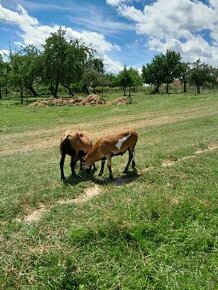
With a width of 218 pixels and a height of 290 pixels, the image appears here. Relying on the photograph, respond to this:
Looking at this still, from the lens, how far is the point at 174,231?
843 centimetres

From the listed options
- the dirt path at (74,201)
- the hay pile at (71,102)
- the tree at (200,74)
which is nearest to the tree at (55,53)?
the hay pile at (71,102)

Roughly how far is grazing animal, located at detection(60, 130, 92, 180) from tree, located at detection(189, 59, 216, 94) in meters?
73.4

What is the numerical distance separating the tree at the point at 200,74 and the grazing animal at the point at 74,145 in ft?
241

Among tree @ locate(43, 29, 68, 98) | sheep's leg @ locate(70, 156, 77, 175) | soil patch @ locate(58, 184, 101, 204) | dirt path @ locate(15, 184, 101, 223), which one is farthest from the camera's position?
tree @ locate(43, 29, 68, 98)

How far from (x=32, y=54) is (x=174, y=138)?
56547 mm

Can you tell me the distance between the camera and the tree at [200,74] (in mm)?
82750

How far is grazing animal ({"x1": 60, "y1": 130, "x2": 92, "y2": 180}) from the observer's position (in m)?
11.9

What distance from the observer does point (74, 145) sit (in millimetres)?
12047

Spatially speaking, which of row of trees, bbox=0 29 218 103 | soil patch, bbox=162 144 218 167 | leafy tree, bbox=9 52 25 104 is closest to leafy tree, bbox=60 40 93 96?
row of trees, bbox=0 29 218 103

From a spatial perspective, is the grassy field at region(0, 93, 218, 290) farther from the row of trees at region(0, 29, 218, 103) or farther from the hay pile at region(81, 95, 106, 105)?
the row of trees at region(0, 29, 218, 103)

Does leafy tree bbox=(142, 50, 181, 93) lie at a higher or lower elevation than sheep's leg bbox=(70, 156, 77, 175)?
higher

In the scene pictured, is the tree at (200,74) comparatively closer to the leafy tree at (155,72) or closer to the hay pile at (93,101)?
the leafy tree at (155,72)

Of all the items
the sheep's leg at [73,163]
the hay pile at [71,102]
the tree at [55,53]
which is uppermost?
the tree at [55,53]

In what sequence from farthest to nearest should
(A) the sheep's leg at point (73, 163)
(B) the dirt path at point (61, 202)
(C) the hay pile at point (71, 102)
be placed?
(C) the hay pile at point (71, 102), (A) the sheep's leg at point (73, 163), (B) the dirt path at point (61, 202)
